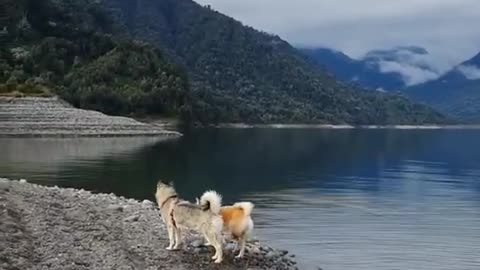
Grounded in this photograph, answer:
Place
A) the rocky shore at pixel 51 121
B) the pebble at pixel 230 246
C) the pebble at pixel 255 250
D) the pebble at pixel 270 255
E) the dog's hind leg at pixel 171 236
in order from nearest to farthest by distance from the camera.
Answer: the dog's hind leg at pixel 171 236, the pebble at pixel 230 246, the pebble at pixel 255 250, the pebble at pixel 270 255, the rocky shore at pixel 51 121

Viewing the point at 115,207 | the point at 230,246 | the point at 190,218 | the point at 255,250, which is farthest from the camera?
the point at 115,207

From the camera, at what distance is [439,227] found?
29828 mm

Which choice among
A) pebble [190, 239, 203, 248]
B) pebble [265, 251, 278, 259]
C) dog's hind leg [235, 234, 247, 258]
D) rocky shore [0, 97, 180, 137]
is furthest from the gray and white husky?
rocky shore [0, 97, 180, 137]

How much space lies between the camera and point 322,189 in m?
44.4

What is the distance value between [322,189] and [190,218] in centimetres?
2866

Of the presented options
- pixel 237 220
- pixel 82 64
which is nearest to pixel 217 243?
pixel 237 220

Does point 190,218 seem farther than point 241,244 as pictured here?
No

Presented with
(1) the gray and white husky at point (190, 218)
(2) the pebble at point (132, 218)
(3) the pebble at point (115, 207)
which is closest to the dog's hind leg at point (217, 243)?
(1) the gray and white husky at point (190, 218)

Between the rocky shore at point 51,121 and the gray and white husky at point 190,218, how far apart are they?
7944 cm

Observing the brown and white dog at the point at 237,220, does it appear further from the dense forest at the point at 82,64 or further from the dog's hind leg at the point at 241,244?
the dense forest at the point at 82,64

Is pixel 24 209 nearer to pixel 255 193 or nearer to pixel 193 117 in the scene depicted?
pixel 255 193

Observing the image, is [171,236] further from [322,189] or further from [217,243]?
[322,189]

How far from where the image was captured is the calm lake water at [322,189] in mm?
24188

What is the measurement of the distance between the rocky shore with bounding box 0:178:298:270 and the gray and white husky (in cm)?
34
